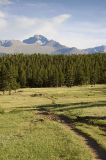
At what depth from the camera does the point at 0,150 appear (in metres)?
20.5

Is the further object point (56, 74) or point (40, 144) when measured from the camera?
point (56, 74)

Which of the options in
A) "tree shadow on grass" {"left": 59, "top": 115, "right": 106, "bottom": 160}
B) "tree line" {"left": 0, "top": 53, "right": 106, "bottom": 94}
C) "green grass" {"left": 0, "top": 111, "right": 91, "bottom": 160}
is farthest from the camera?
"tree line" {"left": 0, "top": 53, "right": 106, "bottom": 94}

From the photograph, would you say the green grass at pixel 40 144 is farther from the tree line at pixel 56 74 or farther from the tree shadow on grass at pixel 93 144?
the tree line at pixel 56 74

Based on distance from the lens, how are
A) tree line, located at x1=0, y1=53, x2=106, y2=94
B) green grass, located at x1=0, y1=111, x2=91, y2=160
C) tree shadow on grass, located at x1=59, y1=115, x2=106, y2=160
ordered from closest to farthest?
green grass, located at x1=0, y1=111, x2=91, y2=160, tree shadow on grass, located at x1=59, y1=115, x2=106, y2=160, tree line, located at x1=0, y1=53, x2=106, y2=94

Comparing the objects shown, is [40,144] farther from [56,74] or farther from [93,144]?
[56,74]

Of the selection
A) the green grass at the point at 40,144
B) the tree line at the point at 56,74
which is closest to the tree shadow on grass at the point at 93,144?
the green grass at the point at 40,144

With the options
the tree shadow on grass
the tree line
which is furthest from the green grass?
the tree line

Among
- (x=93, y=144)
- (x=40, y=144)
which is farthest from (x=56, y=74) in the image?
(x=40, y=144)

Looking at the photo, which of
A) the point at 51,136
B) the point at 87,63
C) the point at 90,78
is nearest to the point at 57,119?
the point at 51,136

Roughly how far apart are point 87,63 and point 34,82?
41.2 meters

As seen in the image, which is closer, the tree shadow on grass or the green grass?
the green grass

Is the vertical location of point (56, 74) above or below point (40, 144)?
above

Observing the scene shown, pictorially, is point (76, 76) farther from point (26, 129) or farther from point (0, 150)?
point (0, 150)

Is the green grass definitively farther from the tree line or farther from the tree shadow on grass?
the tree line
